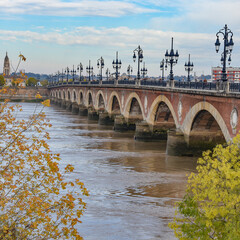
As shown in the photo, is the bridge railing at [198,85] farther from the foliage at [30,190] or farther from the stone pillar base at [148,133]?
the foliage at [30,190]

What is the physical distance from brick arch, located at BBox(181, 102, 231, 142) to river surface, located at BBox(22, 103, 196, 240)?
88.0 inches

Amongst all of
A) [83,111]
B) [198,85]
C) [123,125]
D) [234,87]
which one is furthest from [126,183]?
[83,111]

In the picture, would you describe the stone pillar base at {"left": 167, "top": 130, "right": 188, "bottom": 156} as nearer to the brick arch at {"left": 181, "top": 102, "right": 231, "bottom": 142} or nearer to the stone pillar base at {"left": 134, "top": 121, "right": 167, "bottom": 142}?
the brick arch at {"left": 181, "top": 102, "right": 231, "bottom": 142}

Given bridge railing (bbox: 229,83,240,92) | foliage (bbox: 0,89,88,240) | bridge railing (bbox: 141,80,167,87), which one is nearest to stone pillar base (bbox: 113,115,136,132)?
bridge railing (bbox: 141,80,167,87)

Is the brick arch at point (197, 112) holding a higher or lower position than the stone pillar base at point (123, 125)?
higher

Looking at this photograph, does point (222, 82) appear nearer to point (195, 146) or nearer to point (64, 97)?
point (195, 146)

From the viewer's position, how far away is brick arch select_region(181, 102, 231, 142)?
26.5 metres

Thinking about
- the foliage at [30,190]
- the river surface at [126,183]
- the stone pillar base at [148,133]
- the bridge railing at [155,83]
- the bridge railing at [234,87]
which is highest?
the bridge railing at [155,83]

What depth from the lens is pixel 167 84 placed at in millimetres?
41219

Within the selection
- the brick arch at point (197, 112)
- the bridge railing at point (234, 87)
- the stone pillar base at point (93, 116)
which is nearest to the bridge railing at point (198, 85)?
the brick arch at point (197, 112)

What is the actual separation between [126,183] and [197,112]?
27.6 feet

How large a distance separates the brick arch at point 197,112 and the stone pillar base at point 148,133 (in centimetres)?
1020

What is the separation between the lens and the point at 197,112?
106 feet

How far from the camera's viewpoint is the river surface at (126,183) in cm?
1839
